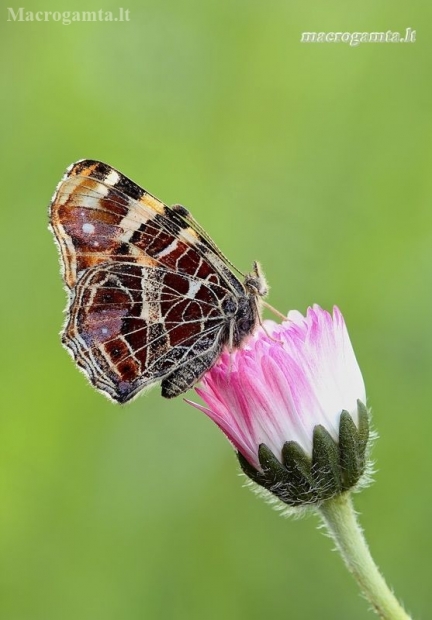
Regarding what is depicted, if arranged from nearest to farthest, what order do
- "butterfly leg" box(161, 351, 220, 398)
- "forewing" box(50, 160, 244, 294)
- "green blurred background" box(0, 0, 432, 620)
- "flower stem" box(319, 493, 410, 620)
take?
"flower stem" box(319, 493, 410, 620) < "butterfly leg" box(161, 351, 220, 398) < "forewing" box(50, 160, 244, 294) < "green blurred background" box(0, 0, 432, 620)

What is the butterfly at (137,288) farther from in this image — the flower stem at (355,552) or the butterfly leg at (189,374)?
the flower stem at (355,552)

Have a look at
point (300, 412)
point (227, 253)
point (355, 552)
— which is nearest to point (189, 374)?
point (300, 412)

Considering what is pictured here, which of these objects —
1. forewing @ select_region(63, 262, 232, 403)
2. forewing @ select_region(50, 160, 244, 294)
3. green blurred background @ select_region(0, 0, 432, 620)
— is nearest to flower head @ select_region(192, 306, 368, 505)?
forewing @ select_region(63, 262, 232, 403)

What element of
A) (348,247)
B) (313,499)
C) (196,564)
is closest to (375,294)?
(348,247)

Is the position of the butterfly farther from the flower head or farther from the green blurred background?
the green blurred background

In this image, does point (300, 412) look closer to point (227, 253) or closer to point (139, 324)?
point (139, 324)

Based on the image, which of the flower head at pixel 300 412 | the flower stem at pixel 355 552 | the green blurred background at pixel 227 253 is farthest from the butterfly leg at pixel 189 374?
the green blurred background at pixel 227 253
